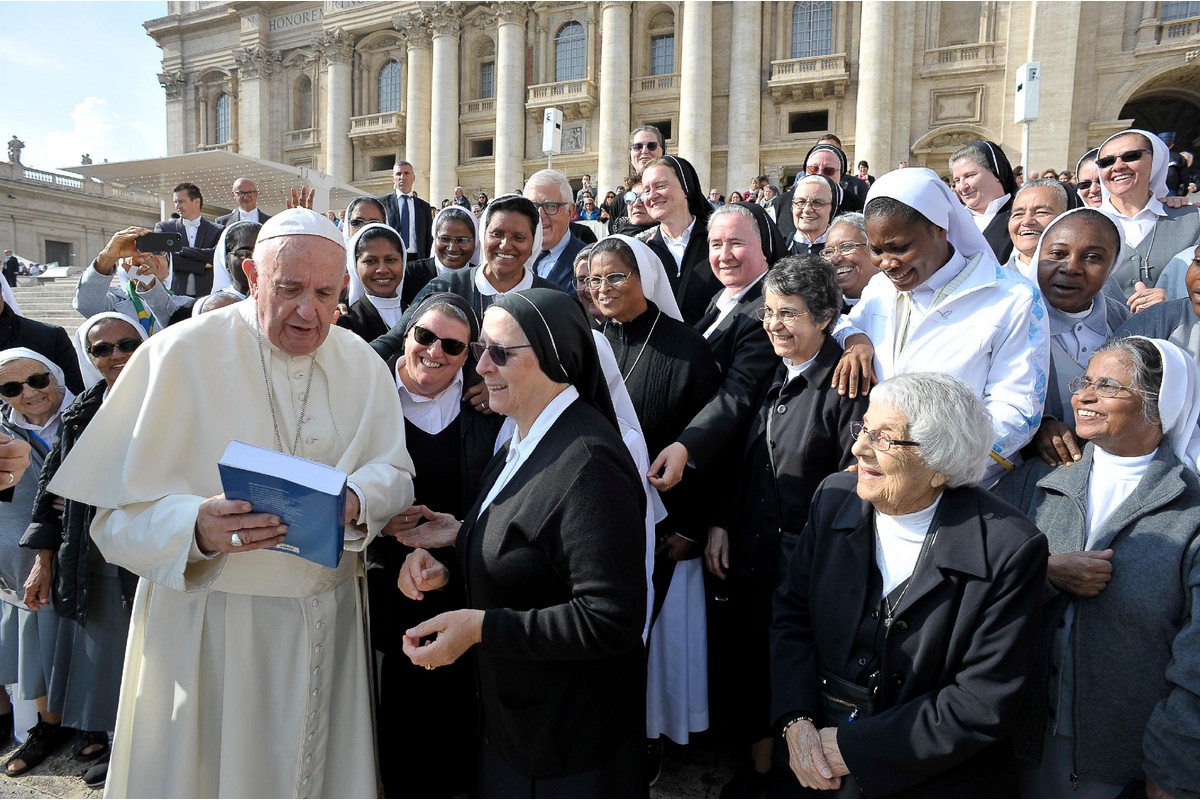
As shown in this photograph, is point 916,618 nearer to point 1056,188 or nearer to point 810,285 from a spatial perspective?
point 810,285

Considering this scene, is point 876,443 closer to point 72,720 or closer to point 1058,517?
point 1058,517

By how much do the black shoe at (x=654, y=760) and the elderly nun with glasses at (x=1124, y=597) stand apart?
1.54 metres

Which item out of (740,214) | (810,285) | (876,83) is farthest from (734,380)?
(876,83)

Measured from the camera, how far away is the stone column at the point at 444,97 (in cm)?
3170

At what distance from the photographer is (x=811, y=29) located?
86.9 feet

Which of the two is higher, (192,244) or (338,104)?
(338,104)

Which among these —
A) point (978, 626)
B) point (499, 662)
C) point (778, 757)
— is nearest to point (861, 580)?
point (978, 626)

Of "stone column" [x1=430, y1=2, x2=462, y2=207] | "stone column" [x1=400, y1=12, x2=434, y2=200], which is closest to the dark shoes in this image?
"stone column" [x1=430, y1=2, x2=462, y2=207]

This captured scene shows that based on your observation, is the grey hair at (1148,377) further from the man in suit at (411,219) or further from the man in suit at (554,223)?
the man in suit at (411,219)

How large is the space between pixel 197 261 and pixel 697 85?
2401 centimetres

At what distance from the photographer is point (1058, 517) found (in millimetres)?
2422

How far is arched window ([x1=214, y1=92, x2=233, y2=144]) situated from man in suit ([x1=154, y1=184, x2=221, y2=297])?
36.0 meters

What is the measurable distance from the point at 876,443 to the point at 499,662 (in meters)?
1.36

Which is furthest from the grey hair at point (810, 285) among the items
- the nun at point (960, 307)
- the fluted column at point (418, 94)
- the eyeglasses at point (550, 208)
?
the fluted column at point (418, 94)
